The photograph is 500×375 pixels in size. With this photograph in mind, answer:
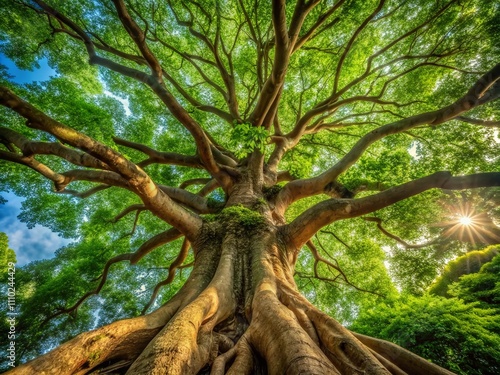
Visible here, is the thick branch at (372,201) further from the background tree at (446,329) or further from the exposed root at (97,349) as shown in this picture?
the background tree at (446,329)

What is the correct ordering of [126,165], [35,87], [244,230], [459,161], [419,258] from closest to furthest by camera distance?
[126,165], [244,230], [459,161], [35,87], [419,258]

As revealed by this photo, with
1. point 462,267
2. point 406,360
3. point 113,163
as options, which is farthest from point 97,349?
point 462,267

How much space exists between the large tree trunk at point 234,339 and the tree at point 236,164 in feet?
0.06

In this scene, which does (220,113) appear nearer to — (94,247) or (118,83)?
(118,83)

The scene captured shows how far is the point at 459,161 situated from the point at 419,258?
11.0 feet

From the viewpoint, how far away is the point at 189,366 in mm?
1541

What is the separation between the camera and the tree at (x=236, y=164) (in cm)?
212

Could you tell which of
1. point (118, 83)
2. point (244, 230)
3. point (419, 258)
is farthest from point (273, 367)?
point (118, 83)

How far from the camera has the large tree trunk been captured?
1513 millimetres

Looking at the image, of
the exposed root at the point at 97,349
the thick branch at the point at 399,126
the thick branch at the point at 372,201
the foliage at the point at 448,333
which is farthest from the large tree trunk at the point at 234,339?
the foliage at the point at 448,333

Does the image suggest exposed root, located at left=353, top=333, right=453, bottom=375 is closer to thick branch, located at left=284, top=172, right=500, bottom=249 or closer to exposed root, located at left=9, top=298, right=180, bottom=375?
thick branch, located at left=284, top=172, right=500, bottom=249

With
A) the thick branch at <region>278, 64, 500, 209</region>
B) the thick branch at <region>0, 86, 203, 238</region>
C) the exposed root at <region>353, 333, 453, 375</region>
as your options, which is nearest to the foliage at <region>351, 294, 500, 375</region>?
the exposed root at <region>353, 333, 453, 375</region>

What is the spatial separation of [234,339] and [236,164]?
180 inches

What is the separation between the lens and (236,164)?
6.43m
